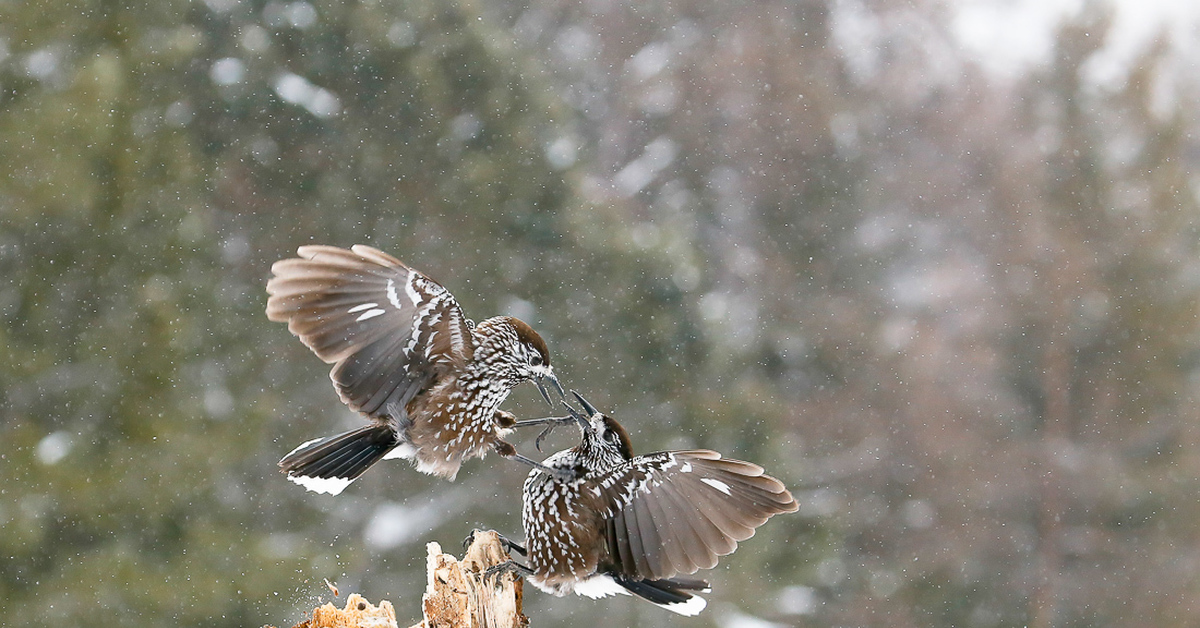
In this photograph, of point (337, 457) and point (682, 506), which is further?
A: point (337, 457)

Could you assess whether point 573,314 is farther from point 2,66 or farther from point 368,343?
point 368,343

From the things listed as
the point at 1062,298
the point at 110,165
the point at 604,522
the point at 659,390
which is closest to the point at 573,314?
the point at 659,390

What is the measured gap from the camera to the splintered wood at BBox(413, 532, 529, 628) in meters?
2.01

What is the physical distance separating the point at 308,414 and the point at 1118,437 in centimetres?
482

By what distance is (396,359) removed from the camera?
83.4 inches

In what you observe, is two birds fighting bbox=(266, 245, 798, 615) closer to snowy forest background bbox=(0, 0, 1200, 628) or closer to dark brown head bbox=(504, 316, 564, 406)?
dark brown head bbox=(504, 316, 564, 406)

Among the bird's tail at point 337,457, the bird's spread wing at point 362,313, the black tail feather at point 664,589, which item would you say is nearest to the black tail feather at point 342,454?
the bird's tail at point 337,457

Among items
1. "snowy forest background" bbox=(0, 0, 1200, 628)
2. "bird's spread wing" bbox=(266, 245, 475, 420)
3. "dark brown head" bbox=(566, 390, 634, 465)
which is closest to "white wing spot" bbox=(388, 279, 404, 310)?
"bird's spread wing" bbox=(266, 245, 475, 420)

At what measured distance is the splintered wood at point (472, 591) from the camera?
201 cm

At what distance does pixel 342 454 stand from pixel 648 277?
145 inches

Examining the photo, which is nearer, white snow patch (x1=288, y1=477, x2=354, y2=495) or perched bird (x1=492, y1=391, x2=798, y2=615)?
perched bird (x1=492, y1=391, x2=798, y2=615)

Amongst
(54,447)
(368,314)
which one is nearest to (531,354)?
(368,314)

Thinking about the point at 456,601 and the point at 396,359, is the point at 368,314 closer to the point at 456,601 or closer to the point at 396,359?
the point at 396,359

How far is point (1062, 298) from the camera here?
690 centimetres
